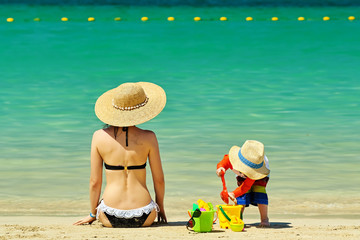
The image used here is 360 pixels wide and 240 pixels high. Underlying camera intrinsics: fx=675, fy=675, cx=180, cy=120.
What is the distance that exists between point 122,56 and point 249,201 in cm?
1276

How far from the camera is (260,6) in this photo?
2878 cm

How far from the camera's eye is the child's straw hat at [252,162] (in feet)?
→ 14.2

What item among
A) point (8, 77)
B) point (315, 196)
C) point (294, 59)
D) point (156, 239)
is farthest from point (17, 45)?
point (156, 239)

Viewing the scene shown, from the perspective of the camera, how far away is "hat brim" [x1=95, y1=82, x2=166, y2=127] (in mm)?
4238

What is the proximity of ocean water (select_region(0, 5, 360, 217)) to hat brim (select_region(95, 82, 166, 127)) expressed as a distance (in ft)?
4.41

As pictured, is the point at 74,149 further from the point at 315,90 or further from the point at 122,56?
the point at 122,56

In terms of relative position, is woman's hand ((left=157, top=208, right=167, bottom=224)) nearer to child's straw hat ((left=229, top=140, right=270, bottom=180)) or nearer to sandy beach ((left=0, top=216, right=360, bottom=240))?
sandy beach ((left=0, top=216, right=360, bottom=240))

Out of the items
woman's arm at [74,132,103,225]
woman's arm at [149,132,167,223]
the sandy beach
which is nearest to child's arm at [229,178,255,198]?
the sandy beach

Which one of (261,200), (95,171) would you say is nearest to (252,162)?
(261,200)

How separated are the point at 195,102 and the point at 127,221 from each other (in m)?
6.69

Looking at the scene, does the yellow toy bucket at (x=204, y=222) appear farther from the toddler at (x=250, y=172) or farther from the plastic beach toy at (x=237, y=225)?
the toddler at (x=250, y=172)

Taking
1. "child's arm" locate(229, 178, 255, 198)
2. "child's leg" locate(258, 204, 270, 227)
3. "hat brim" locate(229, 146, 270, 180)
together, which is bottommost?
"child's leg" locate(258, 204, 270, 227)

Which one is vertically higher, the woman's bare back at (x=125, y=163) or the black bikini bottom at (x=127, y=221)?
the woman's bare back at (x=125, y=163)

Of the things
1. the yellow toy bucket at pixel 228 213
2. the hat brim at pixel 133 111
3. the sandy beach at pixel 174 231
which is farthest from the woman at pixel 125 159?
the yellow toy bucket at pixel 228 213
